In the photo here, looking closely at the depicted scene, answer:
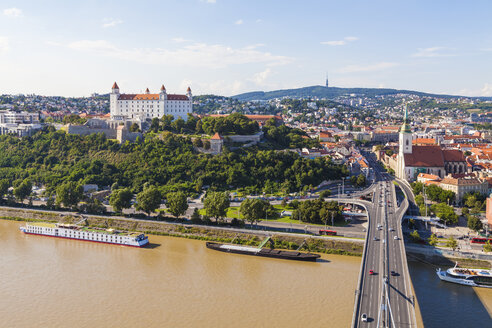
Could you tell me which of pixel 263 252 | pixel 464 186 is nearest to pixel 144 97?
pixel 263 252

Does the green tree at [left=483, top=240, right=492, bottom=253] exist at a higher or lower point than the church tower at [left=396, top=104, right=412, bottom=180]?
lower

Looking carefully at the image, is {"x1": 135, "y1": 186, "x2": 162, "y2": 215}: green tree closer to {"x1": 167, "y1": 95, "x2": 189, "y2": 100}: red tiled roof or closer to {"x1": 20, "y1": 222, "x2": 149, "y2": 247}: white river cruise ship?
{"x1": 20, "y1": 222, "x2": 149, "y2": 247}: white river cruise ship

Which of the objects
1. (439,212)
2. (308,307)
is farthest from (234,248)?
(439,212)

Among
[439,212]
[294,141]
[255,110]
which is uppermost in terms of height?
[255,110]

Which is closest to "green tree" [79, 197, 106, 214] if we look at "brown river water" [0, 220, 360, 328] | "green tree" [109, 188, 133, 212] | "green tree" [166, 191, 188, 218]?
"green tree" [109, 188, 133, 212]

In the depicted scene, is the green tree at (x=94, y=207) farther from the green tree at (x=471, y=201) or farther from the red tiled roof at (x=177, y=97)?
the green tree at (x=471, y=201)

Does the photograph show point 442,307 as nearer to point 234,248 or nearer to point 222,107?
point 234,248
